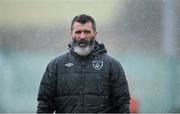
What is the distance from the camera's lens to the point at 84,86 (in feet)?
12.3

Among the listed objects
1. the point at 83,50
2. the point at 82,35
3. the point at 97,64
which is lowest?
the point at 97,64

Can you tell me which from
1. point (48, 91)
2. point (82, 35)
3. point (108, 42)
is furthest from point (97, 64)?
point (108, 42)

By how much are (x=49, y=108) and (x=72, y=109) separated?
0.21m

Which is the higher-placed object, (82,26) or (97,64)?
(82,26)

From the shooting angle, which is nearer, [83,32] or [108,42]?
[83,32]

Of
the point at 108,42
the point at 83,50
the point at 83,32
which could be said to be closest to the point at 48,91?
the point at 83,50

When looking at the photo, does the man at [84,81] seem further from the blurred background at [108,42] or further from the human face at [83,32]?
the blurred background at [108,42]

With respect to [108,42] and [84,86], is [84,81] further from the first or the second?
[108,42]

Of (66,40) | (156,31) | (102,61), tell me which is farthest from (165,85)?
(102,61)

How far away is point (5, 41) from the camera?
5.43 m

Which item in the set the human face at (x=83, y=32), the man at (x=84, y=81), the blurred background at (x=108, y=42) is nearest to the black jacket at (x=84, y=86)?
the man at (x=84, y=81)

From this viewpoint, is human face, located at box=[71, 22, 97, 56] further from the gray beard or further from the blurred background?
the blurred background

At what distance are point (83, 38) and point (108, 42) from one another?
5.05 ft

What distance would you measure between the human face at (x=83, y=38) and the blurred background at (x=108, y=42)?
1.49 metres
